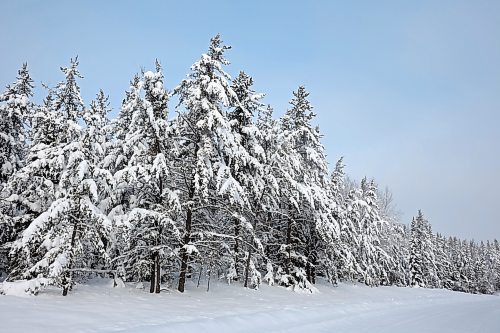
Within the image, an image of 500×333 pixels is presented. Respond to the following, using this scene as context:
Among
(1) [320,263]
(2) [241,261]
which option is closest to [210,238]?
(2) [241,261]

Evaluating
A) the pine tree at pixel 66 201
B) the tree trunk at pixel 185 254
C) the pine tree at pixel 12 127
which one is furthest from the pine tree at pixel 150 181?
the pine tree at pixel 12 127

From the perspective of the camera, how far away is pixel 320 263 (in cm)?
3045

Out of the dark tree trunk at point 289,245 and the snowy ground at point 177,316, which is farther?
the dark tree trunk at point 289,245

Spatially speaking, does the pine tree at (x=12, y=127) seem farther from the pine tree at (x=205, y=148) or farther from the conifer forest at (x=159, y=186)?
the pine tree at (x=205, y=148)

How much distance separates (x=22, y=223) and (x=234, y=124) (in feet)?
40.9

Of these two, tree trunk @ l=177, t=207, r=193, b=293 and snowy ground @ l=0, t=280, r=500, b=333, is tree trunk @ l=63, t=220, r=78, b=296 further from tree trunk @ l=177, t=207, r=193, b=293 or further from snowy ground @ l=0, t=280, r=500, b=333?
tree trunk @ l=177, t=207, r=193, b=293

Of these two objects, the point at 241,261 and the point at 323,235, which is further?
the point at 323,235

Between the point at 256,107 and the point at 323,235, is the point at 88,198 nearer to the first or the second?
the point at 256,107

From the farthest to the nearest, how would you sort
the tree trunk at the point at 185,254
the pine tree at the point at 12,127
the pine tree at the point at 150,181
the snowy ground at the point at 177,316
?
1. the pine tree at the point at 12,127
2. the tree trunk at the point at 185,254
3. the pine tree at the point at 150,181
4. the snowy ground at the point at 177,316

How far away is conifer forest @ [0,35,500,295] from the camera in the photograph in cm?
1504

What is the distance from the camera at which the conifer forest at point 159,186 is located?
592 inches

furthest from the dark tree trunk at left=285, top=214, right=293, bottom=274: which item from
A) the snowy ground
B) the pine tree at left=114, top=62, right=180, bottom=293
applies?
the pine tree at left=114, top=62, right=180, bottom=293

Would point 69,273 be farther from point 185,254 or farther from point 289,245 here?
point 289,245

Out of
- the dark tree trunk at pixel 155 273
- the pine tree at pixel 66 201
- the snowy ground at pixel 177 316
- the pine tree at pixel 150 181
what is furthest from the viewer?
the dark tree trunk at pixel 155 273
